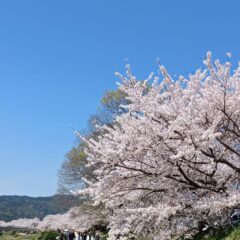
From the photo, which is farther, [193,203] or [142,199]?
[142,199]

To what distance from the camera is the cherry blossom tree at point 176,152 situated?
10.7 meters

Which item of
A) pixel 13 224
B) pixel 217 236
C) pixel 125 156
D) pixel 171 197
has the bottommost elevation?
pixel 217 236

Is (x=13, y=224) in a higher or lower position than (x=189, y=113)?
higher

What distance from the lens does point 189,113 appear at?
424 inches

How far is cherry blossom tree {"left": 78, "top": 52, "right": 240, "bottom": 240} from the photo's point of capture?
10719mm

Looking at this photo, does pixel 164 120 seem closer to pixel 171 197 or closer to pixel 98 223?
pixel 171 197

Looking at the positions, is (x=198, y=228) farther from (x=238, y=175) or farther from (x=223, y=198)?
(x=223, y=198)

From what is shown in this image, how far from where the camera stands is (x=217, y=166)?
11.5 meters

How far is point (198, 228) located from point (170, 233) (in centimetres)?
79

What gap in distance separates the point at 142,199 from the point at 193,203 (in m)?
1.75

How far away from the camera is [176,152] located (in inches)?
434

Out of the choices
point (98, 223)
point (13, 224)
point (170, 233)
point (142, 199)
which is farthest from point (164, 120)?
point (13, 224)

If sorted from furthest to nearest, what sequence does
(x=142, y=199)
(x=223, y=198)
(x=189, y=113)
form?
1. (x=142, y=199)
2. (x=189, y=113)
3. (x=223, y=198)

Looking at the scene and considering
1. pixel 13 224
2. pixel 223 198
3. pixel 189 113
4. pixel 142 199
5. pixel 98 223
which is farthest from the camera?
pixel 13 224
